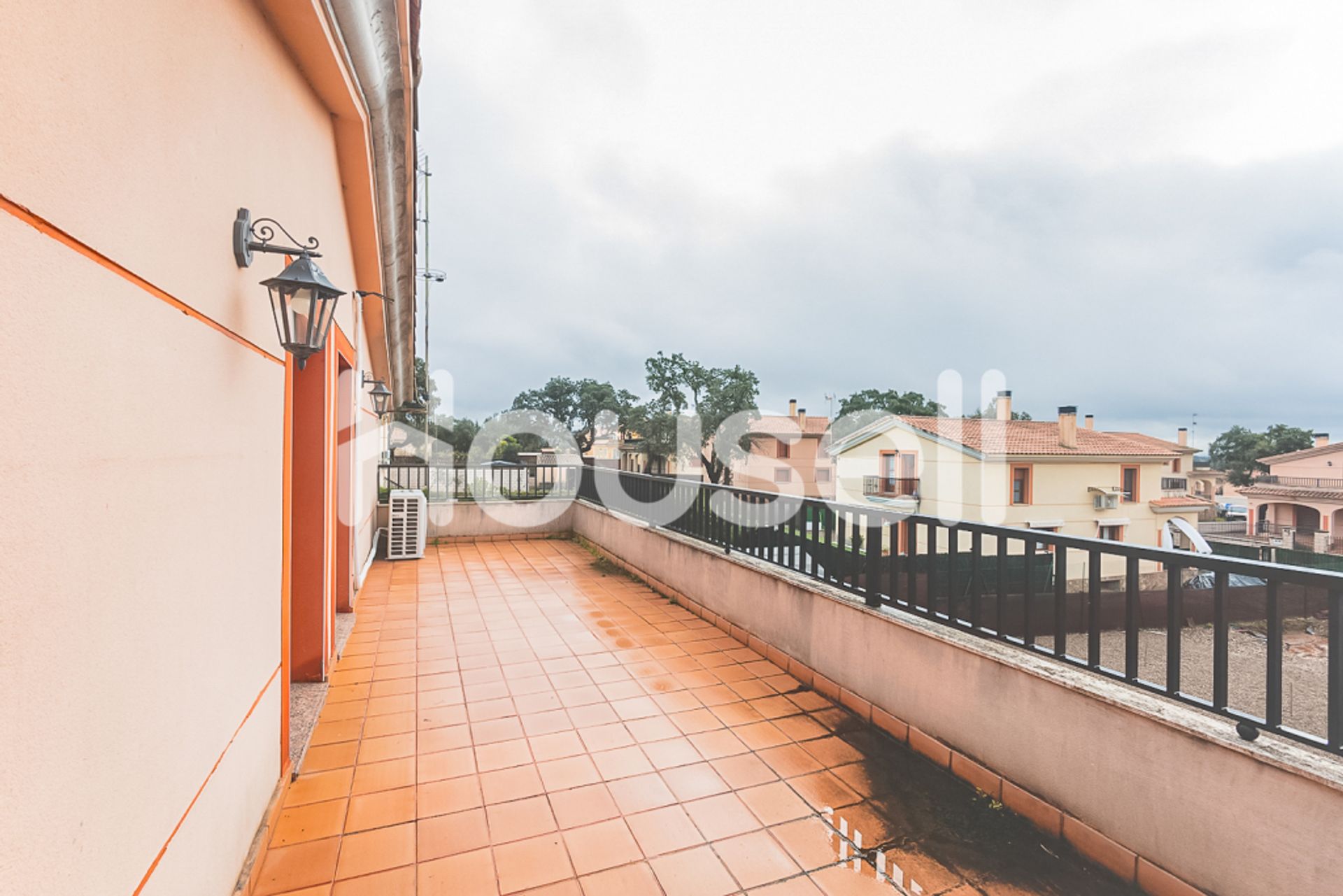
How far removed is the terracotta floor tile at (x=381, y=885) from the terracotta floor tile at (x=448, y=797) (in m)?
0.30

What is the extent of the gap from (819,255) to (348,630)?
99.2 ft

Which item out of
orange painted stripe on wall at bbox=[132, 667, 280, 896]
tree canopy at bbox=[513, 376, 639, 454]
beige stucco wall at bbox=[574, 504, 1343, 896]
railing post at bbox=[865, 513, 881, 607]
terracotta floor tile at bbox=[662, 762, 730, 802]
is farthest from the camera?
tree canopy at bbox=[513, 376, 639, 454]

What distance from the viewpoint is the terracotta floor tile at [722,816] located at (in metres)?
2.10

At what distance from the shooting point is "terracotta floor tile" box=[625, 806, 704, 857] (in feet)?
6.64

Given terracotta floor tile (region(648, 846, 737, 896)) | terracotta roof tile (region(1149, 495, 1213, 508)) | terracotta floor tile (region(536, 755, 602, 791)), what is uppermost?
terracotta floor tile (region(536, 755, 602, 791))

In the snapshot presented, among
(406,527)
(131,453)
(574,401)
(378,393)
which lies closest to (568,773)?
(131,453)

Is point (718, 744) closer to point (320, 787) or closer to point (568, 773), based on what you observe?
point (568, 773)

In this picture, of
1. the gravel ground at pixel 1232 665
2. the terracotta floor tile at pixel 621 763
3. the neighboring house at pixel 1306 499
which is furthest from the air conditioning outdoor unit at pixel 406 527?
the neighboring house at pixel 1306 499

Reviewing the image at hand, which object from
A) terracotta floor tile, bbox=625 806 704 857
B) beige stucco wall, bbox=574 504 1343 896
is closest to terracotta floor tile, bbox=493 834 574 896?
terracotta floor tile, bbox=625 806 704 857

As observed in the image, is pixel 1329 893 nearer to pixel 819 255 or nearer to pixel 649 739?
pixel 649 739

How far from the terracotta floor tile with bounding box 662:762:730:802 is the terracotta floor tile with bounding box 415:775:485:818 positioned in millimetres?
791

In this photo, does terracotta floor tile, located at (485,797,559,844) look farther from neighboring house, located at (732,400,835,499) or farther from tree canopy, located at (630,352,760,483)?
neighboring house, located at (732,400,835,499)

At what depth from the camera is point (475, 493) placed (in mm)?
8445

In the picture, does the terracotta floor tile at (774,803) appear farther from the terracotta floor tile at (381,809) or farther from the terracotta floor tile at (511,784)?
the terracotta floor tile at (381,809)
